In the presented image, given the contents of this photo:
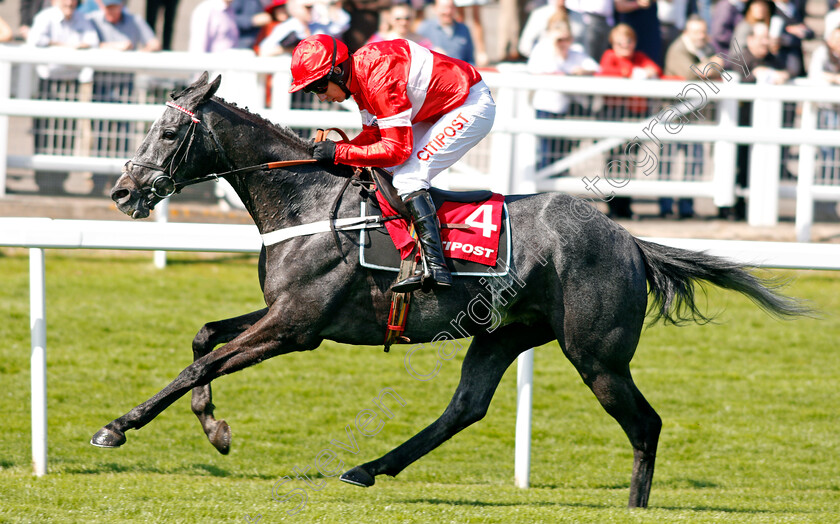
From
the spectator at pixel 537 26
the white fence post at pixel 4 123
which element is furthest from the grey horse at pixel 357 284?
the spectator at pixel 537 26

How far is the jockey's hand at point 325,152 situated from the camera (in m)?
4.36

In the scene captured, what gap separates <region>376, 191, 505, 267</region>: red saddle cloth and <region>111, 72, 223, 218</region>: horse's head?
0.76m

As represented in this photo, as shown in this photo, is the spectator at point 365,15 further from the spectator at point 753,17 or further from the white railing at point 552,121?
the spectator at point 753,17

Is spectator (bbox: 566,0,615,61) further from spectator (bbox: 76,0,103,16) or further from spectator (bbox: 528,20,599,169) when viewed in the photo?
spectator (bbox: 76,0,103,16)

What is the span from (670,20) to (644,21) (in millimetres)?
712

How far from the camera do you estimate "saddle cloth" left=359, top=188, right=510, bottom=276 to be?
4324 millimetres

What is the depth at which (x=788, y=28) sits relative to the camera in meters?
10.2

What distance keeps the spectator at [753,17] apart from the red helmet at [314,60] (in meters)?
6.50

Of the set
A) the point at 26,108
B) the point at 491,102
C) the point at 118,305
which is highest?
the point at 491,102

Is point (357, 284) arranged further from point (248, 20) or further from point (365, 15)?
point (365, 15)

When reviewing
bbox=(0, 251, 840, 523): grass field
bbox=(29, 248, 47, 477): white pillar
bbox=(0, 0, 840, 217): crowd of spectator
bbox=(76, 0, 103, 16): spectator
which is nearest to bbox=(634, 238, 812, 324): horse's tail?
bbox=(0, 251, 840, 523): grass field

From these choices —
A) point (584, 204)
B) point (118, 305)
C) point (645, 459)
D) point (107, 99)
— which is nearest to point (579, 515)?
point (645, 459)

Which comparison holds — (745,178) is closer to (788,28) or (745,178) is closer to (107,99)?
(788,28)

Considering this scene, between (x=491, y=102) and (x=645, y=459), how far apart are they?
1596 mm
